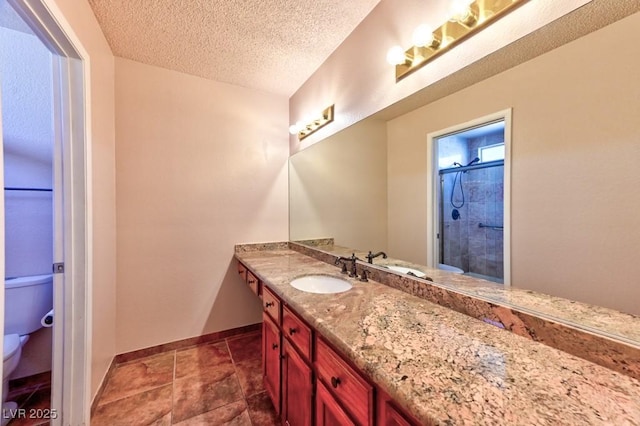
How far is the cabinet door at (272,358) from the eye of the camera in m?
1.31

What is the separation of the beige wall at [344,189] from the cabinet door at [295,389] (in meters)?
0.75

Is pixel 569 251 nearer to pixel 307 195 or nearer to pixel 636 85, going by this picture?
pixel 636 85

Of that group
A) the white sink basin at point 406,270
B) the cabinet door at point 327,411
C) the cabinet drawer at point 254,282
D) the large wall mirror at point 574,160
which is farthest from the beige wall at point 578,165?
the cabinet drawer at point 254,282

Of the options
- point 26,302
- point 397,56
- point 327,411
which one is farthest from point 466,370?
point 26,302

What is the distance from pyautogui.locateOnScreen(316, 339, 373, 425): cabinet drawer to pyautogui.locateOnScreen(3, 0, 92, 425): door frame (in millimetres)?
1297

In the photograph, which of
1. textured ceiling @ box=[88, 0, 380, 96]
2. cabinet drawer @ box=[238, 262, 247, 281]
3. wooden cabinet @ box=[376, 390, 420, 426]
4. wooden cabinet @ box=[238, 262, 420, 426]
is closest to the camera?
wooden cabinet @ box=[376, 390, 420, 426]

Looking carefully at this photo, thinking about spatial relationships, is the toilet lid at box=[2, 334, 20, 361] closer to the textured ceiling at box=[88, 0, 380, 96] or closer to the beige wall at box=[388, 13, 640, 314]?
the textured ceiling at box=[88, 0, 380, 96]

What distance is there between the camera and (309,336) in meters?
0.99

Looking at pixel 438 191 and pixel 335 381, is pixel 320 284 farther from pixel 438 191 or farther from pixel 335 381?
pixel 438 191

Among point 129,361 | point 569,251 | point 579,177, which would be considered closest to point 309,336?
point 569,251

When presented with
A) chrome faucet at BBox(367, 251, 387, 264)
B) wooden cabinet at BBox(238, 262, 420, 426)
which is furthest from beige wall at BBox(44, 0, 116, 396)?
chrome faucet at BBox(367, 251, 387, 264)

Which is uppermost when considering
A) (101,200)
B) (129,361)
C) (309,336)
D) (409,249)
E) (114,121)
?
(114,121)

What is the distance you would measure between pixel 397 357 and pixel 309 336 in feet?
1.39

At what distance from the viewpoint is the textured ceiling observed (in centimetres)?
142
